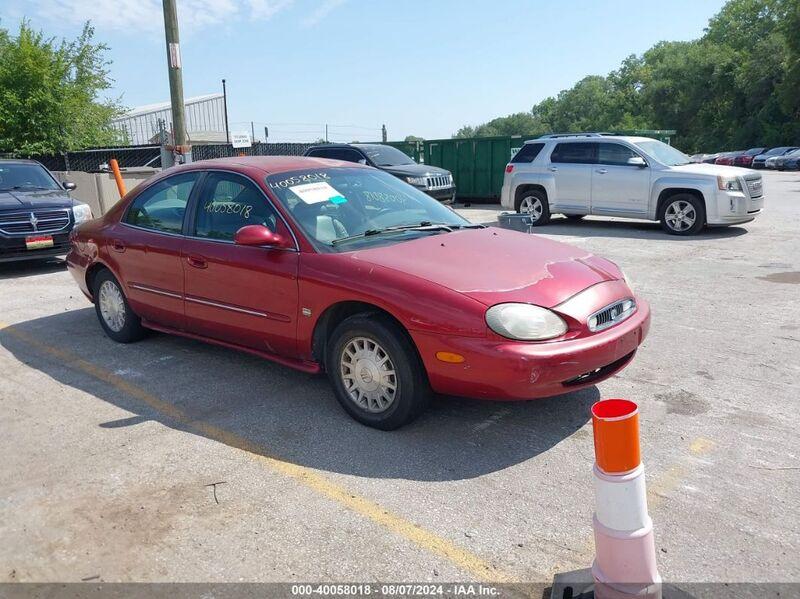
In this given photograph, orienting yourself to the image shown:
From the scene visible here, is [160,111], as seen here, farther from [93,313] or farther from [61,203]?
[93,313]

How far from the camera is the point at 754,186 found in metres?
11.7

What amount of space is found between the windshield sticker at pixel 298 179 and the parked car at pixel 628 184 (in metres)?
8.61

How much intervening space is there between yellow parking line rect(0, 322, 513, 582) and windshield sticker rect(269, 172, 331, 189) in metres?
1.65

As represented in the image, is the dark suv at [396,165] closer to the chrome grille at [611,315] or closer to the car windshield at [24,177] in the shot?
the car windshield at [24,177]

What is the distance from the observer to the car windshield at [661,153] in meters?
12.1

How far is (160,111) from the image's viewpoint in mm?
37469

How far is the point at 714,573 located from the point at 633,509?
0.73 meters

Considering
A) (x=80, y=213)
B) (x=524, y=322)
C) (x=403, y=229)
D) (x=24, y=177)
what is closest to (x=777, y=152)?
(x=80, y=213)

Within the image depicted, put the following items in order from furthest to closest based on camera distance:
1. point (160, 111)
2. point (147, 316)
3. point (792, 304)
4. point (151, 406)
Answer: point (160, 111)
point (792, 304)
point (147, 316)
point (151, 406)

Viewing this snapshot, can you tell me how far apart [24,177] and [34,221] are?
1.68m

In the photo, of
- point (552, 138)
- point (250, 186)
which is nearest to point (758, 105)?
point (552, 138)

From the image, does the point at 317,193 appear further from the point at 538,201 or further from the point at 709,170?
the point at 538,201

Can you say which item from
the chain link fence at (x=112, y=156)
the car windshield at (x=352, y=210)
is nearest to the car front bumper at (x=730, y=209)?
the car windshield at (x=352, y=210)

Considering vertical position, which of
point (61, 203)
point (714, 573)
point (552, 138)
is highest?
point (552, 138)
